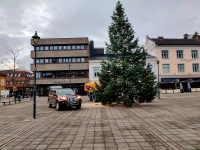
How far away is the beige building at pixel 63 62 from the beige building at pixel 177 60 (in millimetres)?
17893

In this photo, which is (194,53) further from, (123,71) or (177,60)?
(123,71)

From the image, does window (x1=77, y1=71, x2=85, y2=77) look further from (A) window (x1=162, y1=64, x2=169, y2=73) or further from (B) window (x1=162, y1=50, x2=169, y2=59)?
→ (B) window (x1=162, y1=50, x2=169, y2=59)

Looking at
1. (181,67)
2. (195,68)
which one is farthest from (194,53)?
(181,67)

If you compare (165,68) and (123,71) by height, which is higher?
(165,68)

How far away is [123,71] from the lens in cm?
1480

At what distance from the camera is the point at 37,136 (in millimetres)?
5848

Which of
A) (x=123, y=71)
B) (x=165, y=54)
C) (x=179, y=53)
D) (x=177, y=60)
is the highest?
(x=179, y=53)

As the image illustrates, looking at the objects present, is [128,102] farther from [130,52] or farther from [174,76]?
[174,76]

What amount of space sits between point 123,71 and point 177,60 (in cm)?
3110

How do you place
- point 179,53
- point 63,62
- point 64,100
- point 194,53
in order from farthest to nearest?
point 63,62 → point 194,53 → point 179,53 → point 64,100

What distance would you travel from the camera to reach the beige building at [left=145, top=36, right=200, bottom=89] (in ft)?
133

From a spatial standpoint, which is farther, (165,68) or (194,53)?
(194,53)

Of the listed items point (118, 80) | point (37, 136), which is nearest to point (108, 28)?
point (118, 80)

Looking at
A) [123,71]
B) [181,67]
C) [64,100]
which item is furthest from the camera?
[181,67]
